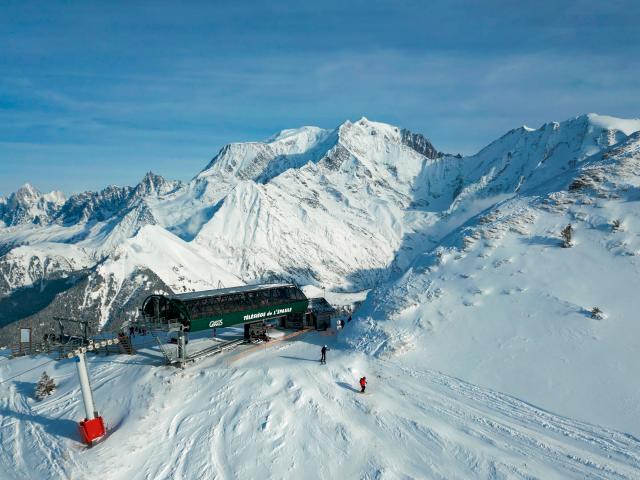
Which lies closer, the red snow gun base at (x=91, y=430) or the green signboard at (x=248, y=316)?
the red snow gun base at (x=91, y=430)

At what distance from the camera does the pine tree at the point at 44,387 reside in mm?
30062

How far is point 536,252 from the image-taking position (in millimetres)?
35219

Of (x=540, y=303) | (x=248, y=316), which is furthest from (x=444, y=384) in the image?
(x=248, y=316)

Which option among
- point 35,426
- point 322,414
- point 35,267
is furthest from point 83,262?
point 322,414

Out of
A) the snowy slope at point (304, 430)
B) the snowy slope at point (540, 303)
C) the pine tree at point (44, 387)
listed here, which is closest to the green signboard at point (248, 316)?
the snowy slope at point (304, 430)

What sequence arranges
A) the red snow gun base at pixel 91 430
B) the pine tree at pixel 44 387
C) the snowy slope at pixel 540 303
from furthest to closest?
the pine tree at pixel 44 387 → the snowy slope at pixel 540 303 → the red snow gun base at pixel 91 430

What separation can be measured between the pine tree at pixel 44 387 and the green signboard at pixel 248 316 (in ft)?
31.8

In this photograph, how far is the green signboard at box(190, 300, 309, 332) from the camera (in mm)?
33219

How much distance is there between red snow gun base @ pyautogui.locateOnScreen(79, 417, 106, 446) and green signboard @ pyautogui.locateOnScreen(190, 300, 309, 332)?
9260mm

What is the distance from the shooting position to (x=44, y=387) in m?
30.5

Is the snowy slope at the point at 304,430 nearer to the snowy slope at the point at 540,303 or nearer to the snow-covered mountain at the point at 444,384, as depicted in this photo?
the snow-covered mountain at the point at 444,384

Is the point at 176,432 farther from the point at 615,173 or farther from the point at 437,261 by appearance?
the point at 615,173

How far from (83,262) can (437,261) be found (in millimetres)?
148543

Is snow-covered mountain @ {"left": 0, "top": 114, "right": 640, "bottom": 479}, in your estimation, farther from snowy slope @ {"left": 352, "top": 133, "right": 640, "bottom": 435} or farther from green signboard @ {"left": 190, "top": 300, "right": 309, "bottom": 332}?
green signboard @ {"left": 190, "top": 300, "right": 309, "bottom": 332}
